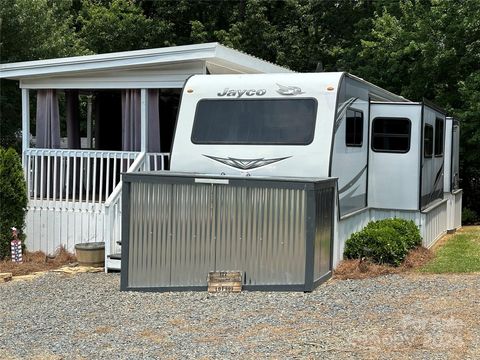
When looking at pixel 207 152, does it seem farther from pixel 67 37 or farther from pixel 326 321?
pixel 67 37

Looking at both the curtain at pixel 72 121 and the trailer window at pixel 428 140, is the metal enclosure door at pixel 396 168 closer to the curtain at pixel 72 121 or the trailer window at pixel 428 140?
the trailer window at pixel 428 140

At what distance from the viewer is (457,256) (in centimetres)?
998

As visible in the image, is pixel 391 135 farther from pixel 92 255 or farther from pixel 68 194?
pixel 68 194

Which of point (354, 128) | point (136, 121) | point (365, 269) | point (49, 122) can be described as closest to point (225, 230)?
point (365, 269)

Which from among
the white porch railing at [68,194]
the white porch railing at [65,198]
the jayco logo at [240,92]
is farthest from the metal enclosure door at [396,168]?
the white porch railing at [65,198]

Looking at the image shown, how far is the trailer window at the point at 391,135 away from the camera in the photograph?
10.3 meters

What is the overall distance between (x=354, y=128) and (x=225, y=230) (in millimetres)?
2824

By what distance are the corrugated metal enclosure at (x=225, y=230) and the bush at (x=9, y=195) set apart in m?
3.65


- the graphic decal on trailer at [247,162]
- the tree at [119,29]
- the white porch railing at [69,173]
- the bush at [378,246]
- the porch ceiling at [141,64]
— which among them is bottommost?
the bush at [378,246]

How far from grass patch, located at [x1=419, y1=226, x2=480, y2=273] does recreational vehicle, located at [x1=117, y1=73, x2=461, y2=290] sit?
1.84 ft

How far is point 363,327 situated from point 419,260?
3718mm

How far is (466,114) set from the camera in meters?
15.8

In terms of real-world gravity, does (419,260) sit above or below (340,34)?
below

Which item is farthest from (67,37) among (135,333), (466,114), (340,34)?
(135,333)
